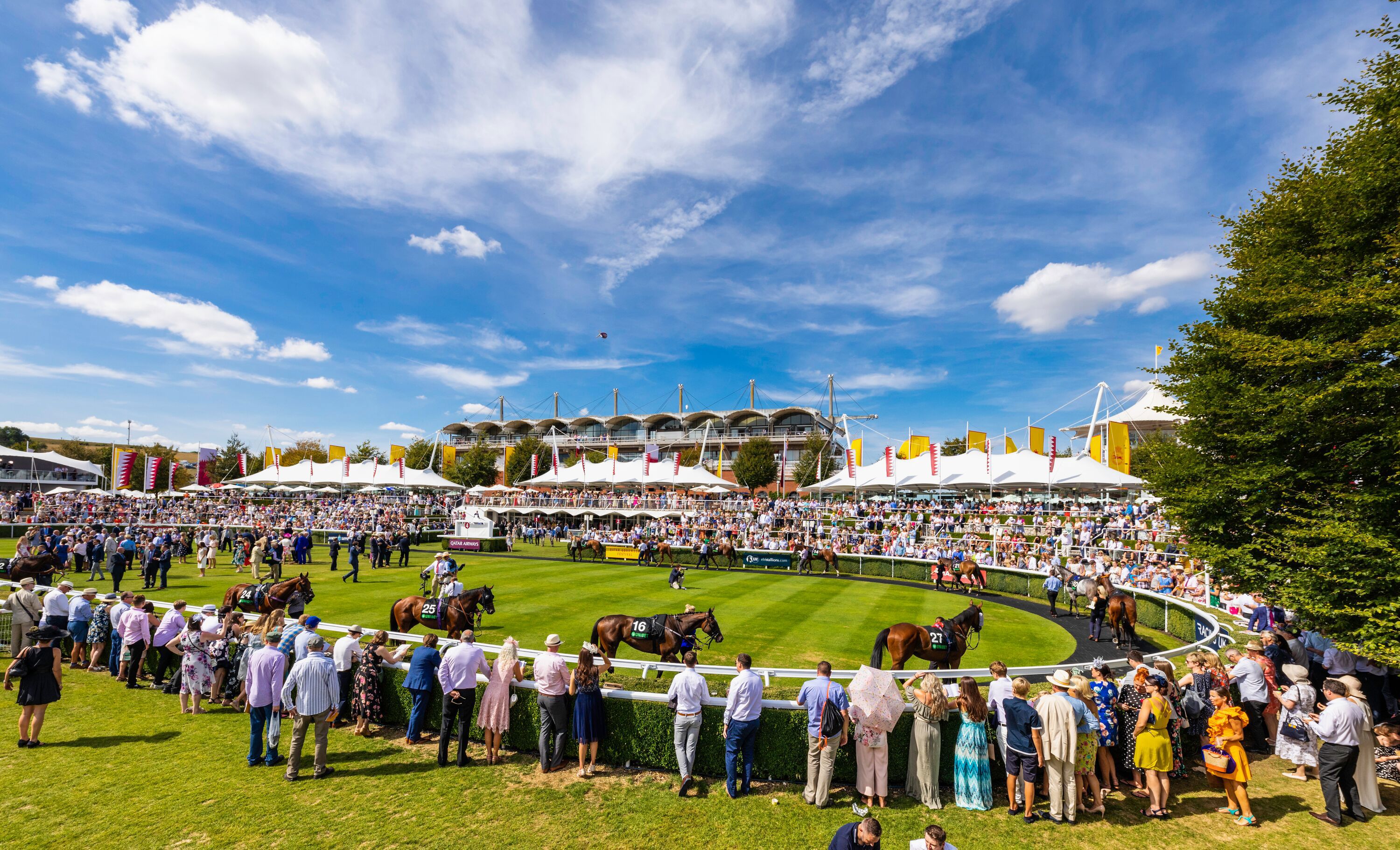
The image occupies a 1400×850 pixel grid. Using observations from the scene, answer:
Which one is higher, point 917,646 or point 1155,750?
point 917,646

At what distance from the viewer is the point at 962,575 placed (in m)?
21.8

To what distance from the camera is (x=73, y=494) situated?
44125 mm

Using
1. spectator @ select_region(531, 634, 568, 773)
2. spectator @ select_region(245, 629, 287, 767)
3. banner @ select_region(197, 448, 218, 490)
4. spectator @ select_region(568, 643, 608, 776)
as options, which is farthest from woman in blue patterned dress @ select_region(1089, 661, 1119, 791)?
banner @ select_region(197, 448, 218, 490)

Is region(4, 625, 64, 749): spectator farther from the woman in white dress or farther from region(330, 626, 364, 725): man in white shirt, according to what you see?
the woman in white dress

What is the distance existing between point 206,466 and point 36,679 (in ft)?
164

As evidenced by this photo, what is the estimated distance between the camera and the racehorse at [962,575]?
2148 centimetres

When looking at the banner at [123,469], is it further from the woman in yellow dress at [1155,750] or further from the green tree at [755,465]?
the woman in yellow dress at [1155,750]

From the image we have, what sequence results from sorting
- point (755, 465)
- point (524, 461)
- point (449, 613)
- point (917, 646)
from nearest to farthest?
point (917, 646) < point (449, 613) < point (755, 465) < point (524, 461)

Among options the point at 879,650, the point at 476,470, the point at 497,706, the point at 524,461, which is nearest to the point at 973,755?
the point at 879,650

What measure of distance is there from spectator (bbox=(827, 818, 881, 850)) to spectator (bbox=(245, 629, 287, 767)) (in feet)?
21.7

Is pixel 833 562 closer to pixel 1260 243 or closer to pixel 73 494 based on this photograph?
pixel 1260 243

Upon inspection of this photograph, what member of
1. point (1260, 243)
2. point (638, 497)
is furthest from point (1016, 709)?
point (638, 497)

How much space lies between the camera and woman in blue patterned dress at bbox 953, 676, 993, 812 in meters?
6.56

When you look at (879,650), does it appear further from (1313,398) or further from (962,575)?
(962,575)
